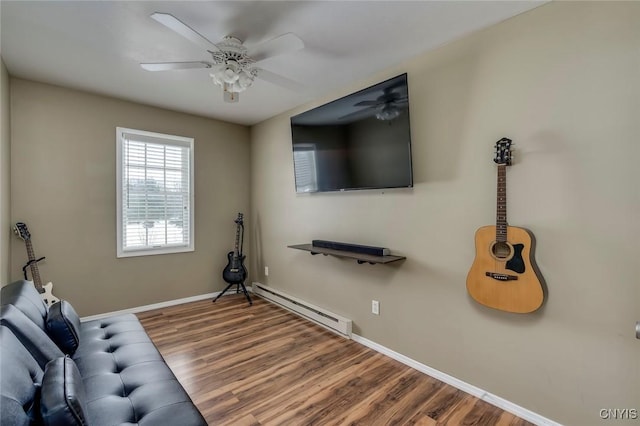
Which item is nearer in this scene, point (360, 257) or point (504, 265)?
point (504, 265)

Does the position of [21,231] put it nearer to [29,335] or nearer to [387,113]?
[29,335]

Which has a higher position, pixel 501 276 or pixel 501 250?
pixel 501 250

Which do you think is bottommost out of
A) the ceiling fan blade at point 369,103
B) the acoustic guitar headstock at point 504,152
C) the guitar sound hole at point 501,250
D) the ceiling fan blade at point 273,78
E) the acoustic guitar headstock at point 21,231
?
the guitar sound hole at point 501,250

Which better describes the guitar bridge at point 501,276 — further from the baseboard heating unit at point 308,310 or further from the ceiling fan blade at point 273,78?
the ceiling fan blade at point 273,78

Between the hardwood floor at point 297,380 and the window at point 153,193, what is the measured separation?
1.00 meters

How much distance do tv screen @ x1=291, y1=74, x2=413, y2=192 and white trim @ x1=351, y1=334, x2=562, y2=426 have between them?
147 cm

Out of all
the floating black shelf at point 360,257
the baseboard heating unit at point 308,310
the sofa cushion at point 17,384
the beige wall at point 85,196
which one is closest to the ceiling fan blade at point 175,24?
the sofa cushion at point 17,384

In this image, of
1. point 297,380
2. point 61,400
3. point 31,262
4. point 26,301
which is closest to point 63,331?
point 26,301

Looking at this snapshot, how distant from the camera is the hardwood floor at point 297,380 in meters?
1.88

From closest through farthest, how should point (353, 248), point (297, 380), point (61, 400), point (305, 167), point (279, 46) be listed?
1. point (61, 400)
2. point (279, 46)
3. point (297, 380)
4. point (353, 248)
5. point (305, 167)

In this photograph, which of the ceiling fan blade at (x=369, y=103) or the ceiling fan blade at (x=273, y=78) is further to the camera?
the ceiling fan blade at (x=369, y=103)

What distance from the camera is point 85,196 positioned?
3283 mm

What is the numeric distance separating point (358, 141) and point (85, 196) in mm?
3029

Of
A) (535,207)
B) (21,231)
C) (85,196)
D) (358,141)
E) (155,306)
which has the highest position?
(358,141)
